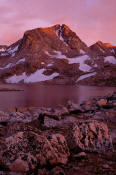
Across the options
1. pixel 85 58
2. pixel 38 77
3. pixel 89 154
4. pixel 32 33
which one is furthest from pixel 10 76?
pixel 89 154

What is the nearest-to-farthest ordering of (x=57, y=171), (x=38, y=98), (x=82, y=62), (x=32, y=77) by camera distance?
(x=57, y=171) → (x=38, y=98) → (x=32, y=77) → (x=82, y=62)

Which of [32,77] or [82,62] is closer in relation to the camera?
[32,77]

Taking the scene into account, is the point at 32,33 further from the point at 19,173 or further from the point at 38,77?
the point at 19,173

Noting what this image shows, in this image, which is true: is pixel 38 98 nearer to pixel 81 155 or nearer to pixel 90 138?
pixel 90 138

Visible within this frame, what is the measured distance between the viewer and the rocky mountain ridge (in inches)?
3071

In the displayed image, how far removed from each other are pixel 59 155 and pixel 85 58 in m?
113

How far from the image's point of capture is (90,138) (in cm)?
463

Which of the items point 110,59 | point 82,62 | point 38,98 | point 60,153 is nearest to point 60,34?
point 110,59

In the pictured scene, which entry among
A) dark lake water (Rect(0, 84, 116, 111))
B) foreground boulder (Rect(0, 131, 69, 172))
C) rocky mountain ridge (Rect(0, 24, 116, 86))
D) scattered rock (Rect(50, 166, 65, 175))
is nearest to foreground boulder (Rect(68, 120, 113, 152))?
foreground boulder (Rect(0, 131, 69, 172))

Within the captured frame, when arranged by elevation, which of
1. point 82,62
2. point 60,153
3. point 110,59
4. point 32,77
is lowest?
point 60,153

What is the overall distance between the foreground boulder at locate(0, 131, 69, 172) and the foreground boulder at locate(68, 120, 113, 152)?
1.50ft

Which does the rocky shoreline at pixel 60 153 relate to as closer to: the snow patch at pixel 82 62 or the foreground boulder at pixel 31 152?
the foreground boulder at pixel 31 152

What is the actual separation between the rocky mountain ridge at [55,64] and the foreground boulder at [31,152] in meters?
64.0

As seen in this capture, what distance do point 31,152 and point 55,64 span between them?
10111 cm
